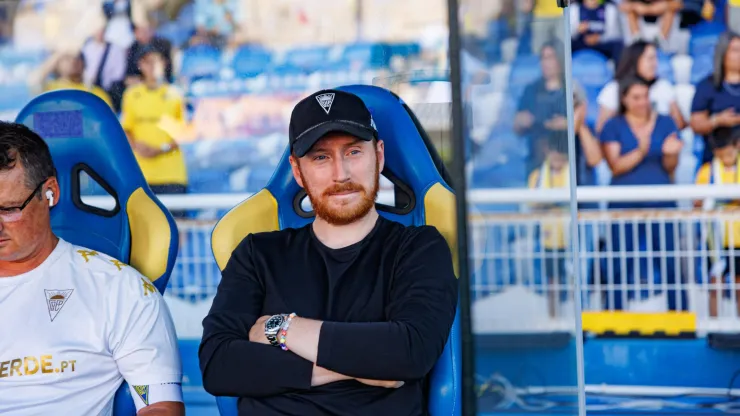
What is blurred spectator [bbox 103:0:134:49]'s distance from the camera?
3266 mm

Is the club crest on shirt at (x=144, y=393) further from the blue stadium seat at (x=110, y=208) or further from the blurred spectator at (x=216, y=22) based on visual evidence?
the blurred spectator at (x=216, y=22)

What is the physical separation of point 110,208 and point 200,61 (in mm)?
737

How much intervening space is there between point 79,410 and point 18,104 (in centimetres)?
141

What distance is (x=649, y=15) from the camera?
4789mm

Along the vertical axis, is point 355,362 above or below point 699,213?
below

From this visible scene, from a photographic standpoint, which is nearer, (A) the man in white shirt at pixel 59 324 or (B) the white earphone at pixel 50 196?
(A) the man in white shirt at pixel 59 324

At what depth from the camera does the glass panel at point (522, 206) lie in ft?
5.38

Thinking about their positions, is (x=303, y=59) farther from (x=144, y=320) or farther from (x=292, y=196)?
(x=144, y=320)

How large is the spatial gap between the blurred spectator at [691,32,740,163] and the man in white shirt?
3115 millimetres

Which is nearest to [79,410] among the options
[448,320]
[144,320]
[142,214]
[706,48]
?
[144,320]

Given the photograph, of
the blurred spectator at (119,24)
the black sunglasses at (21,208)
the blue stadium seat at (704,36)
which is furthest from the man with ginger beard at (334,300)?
the blue stadium seat at (704,36)

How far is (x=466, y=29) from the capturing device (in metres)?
1.56

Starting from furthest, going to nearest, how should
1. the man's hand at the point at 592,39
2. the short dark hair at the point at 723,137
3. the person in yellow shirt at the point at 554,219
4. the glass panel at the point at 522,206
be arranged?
the man's hand at the point at 592,39, the short dark hair at the point at 723,137, the person in yellow shirt at the point at 554,219, the glass panel at the point at 522,206

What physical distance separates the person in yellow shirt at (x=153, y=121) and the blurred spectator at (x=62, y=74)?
0.12 m
